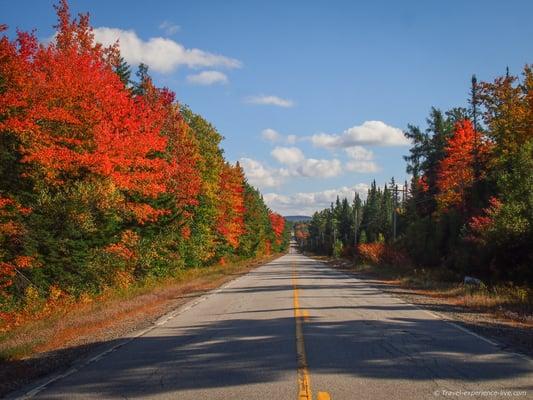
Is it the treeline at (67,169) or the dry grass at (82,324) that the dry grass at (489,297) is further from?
the treeline at (67,169)

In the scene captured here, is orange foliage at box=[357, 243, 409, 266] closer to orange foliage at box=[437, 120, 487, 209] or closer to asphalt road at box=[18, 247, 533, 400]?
orange foliage at box=[437, 120, 487, 209]

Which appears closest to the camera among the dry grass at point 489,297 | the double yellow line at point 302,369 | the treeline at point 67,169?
the double yellow line at point 302,369

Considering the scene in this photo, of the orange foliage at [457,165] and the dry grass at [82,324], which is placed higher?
the orange foliage at [457,165]

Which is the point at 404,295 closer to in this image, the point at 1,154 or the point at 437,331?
the point at 437,331

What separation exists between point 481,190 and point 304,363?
1017 inches

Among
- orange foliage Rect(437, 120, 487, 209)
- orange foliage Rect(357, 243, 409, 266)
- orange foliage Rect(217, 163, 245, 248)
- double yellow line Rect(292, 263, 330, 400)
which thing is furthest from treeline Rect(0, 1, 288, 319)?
orange foliage Rect(437, 120, 487, 209)

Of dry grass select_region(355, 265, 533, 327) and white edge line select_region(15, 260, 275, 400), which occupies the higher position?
white edge line select_region(15, 260, 275, 400)

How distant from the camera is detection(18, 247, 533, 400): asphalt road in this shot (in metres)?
6.91

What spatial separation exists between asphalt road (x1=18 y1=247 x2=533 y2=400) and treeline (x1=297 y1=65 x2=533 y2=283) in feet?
33.0

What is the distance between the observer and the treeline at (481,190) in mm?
22141

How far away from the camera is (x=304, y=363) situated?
27.7 ft

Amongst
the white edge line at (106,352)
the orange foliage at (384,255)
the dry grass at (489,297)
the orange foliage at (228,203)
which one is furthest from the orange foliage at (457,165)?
the white edge line at (106,352)

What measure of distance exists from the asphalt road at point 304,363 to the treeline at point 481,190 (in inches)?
396

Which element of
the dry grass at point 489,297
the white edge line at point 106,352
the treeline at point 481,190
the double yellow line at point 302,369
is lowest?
the dry grass at point 489,297
